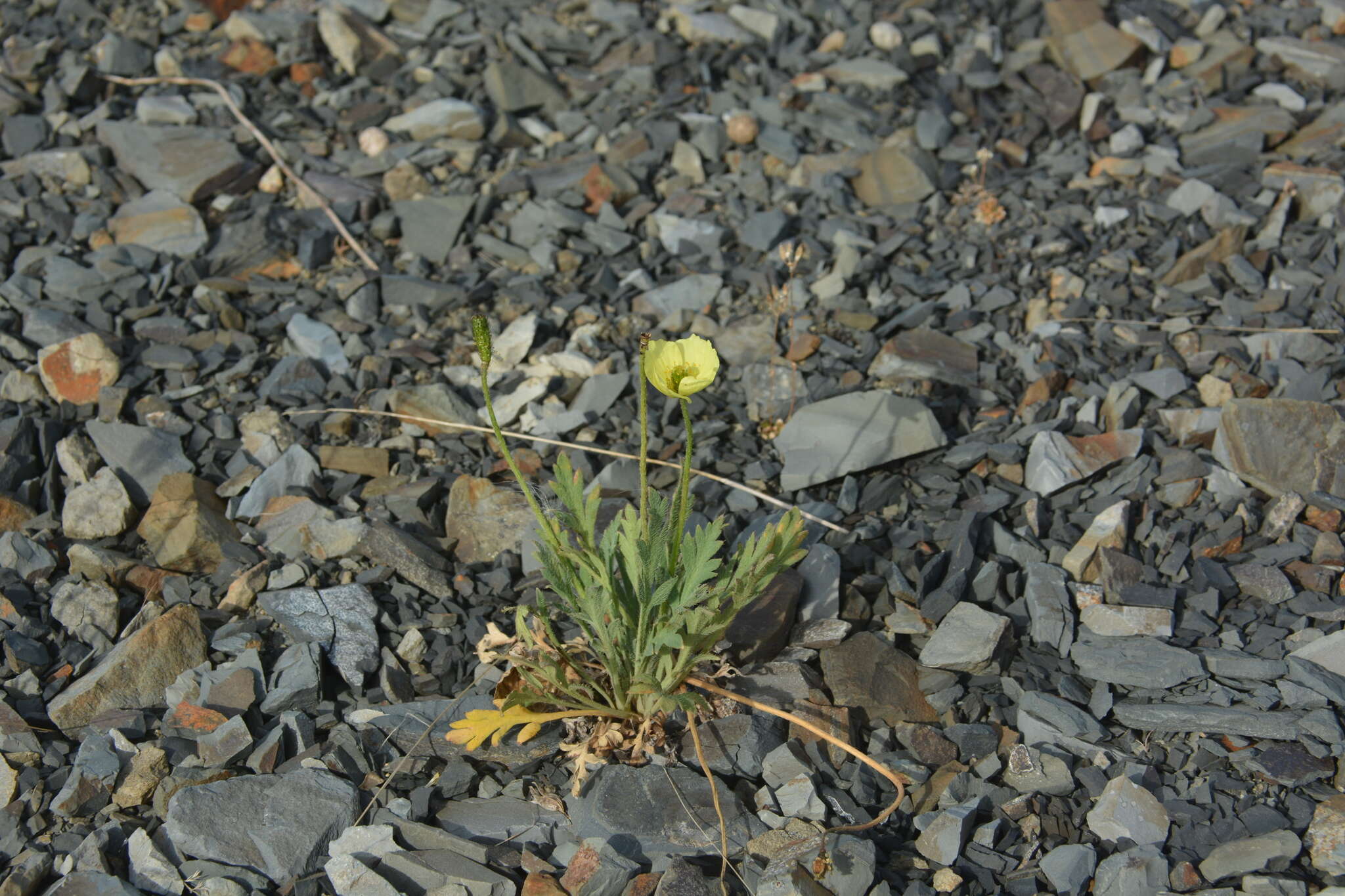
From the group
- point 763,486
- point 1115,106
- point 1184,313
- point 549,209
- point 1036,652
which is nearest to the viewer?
point 1036,652

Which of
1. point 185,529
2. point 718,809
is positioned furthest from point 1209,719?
point 185,529

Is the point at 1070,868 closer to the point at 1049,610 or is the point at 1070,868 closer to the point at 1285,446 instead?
the point at 1049,610

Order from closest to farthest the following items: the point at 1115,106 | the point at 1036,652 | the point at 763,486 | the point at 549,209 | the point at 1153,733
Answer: the point at 1153,733
the point at 1036,652
the point at 763,486
the point at 549,209
the point at 1115,106

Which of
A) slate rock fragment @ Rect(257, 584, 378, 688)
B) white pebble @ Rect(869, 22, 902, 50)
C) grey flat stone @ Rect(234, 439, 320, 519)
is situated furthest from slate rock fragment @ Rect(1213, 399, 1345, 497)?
grey flat stone @ Rect(234, 439, 320, 519)

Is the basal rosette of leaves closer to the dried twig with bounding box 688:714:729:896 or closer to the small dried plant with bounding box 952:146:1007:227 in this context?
the dried twig with bounding box 688:714:729:896

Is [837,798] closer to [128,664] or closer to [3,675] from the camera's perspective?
[128,664]

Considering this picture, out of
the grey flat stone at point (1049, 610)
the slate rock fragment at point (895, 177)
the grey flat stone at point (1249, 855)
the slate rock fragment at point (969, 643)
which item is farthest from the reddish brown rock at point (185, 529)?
the slate rock fragment at point (895, 177)

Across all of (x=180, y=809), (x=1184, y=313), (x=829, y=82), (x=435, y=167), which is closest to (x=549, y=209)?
(x=435, y=167)
